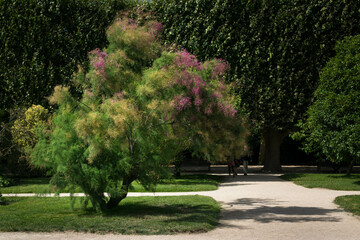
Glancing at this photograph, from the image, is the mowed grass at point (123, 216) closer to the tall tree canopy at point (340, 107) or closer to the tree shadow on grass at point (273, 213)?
the tree shadow on grass at point (273, 213)

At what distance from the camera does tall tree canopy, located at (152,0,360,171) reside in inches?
1017

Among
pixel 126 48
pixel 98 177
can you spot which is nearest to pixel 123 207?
pixel 98 177

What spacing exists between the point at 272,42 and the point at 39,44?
48.7 feet

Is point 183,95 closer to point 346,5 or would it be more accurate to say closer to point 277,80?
point 277,80

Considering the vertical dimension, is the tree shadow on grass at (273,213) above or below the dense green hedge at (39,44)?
below

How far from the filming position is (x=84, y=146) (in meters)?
11.1

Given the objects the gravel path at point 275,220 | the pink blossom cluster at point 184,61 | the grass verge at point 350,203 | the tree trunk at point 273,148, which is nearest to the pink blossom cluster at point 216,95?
the pink blossom cluster at point 184,61

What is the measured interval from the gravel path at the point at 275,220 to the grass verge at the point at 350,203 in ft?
0.86

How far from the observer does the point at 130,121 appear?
10836 millimetres

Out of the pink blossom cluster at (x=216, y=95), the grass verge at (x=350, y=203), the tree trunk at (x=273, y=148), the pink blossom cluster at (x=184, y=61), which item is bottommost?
the grass verge at (x=350, y=203)

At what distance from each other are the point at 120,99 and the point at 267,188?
30.7ft

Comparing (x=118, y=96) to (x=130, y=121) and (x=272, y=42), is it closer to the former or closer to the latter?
(x=130, y=121)

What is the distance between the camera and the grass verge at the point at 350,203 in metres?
12.1

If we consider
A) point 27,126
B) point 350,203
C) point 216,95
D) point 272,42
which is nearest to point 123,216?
point 216,95
